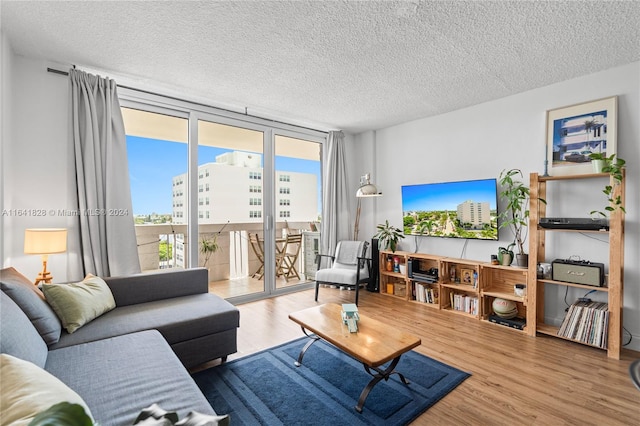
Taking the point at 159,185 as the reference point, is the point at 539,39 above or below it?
above

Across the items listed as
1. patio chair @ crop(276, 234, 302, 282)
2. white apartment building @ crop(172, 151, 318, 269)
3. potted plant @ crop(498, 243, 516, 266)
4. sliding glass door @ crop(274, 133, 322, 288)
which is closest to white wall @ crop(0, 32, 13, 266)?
white apartment building @ crop(172, 151, 318, 269)

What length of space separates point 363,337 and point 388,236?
8.48 ft

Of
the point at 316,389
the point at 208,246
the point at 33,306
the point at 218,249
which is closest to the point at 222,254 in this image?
the point at 218,249

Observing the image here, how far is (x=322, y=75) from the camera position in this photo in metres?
2.98

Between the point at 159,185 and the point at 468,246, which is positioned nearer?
the point at 159,185

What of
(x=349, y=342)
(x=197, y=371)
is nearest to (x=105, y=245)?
(x=197, y=371)

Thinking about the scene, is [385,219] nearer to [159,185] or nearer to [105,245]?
[159,185]

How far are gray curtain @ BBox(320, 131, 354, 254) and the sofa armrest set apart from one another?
231cm

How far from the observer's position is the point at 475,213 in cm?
368

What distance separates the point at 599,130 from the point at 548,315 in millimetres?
1899

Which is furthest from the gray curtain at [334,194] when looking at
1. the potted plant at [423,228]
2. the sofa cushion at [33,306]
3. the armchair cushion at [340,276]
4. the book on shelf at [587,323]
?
the sofa cushion at [33,306]

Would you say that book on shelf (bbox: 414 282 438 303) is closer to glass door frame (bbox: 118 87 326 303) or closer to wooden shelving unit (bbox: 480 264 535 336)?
wooden shelving unit (bbox: 480 264 535 336)

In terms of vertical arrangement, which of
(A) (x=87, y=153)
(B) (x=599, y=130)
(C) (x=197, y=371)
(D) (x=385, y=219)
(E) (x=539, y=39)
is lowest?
(C) (x=197, y=371)

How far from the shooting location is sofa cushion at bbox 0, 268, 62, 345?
5.59 feet
